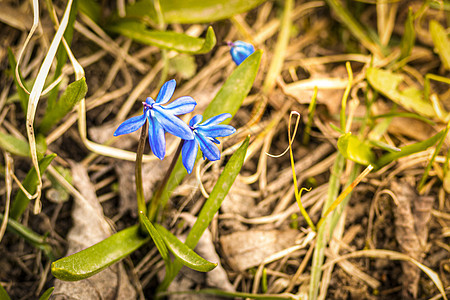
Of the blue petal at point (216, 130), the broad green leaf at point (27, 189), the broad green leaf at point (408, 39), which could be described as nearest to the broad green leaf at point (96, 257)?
the broad green leaf at point (27, 189)

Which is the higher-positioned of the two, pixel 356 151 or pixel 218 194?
pixel 218 194

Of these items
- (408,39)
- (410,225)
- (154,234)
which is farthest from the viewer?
(408,39)

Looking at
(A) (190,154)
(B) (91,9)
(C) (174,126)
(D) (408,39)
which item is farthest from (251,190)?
(B) (91,9)

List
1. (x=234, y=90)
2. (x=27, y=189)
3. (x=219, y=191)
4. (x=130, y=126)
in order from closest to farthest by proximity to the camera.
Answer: (x=130, y=126) → (x=219, y=191) → (x=27, y=189) → (x=234, y=90)

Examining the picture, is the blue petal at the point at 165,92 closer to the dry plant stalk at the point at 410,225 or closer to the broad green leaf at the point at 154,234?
the broad green leaf at the point at 154,234

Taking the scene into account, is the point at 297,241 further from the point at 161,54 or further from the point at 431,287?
the point at 161,54

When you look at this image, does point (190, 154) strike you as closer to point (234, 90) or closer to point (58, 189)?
point (234, 90)
